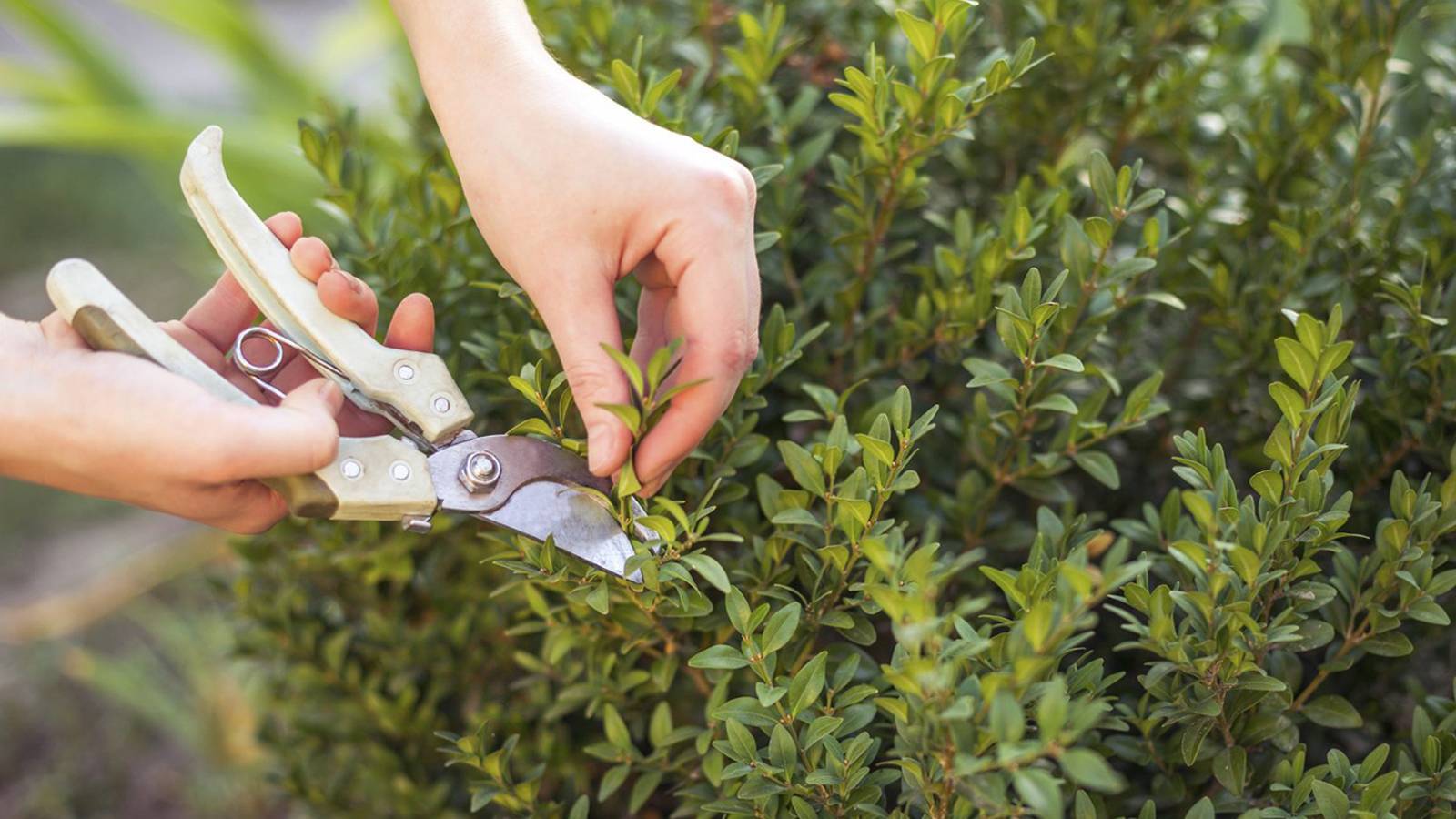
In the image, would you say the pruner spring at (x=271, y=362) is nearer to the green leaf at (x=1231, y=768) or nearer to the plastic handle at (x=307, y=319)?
the plastic handle at (x=307, y=319)

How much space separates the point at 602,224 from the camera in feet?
3.69

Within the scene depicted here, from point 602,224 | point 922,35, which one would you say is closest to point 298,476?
point 602,224

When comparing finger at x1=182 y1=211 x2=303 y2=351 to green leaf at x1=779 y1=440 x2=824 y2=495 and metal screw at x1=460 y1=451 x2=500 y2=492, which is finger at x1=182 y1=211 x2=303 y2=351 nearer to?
metal screw at x1=460 y1=451 x2=500 y2=492

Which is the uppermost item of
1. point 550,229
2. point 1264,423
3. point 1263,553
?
point 550,229

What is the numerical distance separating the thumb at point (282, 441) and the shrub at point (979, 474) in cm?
20

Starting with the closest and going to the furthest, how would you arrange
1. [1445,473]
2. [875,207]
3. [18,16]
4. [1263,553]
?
[1263,553] < [1445,473] < [875,207] < [18,16]

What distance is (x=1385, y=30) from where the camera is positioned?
1.56m

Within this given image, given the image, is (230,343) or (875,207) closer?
(230,343)

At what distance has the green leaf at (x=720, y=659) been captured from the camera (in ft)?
3.48

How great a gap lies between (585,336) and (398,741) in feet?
2.75

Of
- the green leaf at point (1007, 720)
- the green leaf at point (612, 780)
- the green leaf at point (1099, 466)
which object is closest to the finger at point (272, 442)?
the green leaf at point (612, 780)

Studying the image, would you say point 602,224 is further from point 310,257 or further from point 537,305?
point 310,257

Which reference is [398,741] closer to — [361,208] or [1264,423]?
[361,208]

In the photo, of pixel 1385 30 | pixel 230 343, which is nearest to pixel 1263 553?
pixel 1385 30
